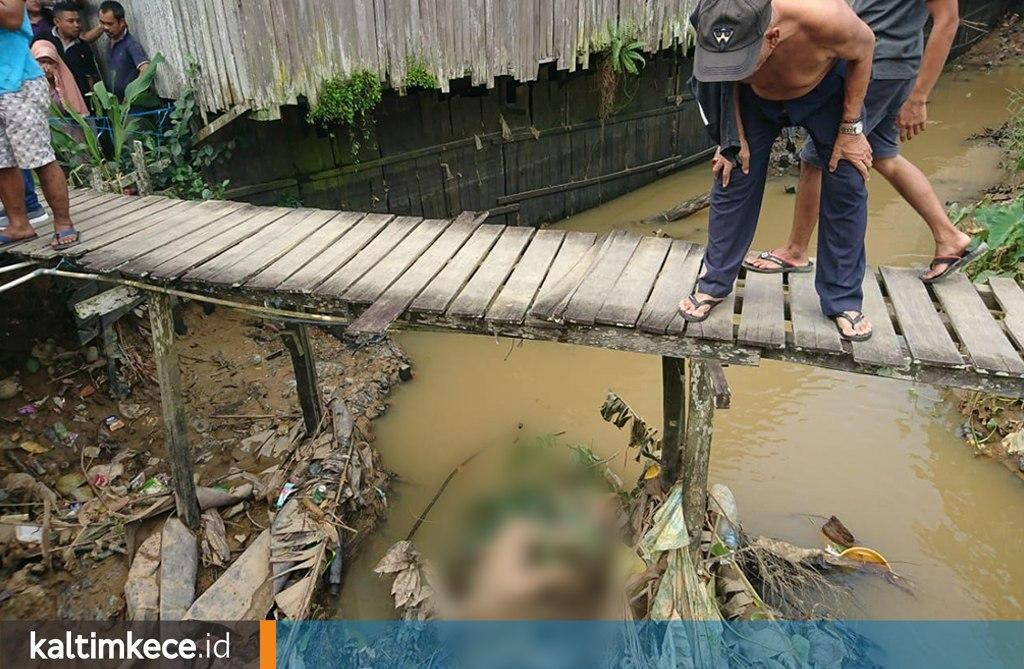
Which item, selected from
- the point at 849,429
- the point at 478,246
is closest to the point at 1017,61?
the point at 849,429

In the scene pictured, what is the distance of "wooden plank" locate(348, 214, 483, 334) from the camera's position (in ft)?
9.90

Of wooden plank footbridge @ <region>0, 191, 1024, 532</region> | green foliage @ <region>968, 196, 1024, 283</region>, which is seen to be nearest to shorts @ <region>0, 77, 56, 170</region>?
wooden plank footbridge @ <region>0, 191, 1024, 532</region>

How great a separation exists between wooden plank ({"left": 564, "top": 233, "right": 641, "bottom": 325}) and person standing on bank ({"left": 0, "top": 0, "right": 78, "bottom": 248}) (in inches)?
111

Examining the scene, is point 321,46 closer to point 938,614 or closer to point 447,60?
point 447,60

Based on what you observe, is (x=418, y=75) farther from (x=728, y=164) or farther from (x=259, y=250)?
(x=728, y=164)

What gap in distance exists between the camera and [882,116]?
299 centimetres

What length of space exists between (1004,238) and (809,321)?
3297 mm

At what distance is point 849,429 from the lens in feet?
17.3

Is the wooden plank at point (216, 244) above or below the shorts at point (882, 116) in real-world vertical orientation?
below

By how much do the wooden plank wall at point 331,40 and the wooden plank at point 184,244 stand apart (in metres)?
1.52

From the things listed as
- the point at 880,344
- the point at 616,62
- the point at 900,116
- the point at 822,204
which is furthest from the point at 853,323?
the point at 616,62

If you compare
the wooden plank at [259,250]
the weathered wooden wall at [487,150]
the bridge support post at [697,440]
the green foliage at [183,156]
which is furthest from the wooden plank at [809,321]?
the weathered wooden wall at [487,150]

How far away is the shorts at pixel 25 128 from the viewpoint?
3.46 meters

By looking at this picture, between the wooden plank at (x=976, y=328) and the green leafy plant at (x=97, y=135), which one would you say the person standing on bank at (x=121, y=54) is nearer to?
the green leafy plant at (x=97, y=135)
